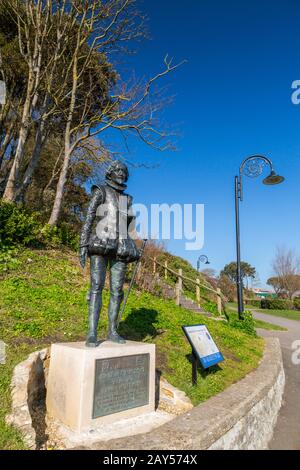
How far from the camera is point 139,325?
6770 millimetres

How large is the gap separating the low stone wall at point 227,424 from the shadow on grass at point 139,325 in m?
2.02

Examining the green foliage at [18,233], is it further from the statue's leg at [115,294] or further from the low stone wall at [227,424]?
the low stone wall at [227,424]

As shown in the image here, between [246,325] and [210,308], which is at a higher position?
[210,308]

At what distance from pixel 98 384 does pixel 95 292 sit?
1.12m

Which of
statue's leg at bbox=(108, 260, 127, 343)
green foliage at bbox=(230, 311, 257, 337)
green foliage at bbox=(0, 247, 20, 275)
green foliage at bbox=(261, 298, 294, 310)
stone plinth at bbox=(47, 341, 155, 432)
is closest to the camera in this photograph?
stone plinth at bbox=(47, 341, 155, 432)

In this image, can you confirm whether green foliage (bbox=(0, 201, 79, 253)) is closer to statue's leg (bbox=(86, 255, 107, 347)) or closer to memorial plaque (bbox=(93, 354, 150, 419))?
statue's leg (bbox=(86, 255, 107, 347))

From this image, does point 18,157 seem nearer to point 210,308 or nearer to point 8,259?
point 8,259

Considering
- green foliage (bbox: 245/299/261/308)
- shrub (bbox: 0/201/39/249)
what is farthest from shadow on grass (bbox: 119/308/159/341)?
green foliage (bbox: 245/299/261/308)

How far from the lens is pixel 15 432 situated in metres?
2.97

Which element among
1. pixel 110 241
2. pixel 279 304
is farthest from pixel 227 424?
pixel 279 304

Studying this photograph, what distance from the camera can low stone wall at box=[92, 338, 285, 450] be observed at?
2848 mm

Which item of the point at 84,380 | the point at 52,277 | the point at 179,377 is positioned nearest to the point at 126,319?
the point at 179,377

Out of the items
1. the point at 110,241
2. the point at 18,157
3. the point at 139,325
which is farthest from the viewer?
the point at 18,157

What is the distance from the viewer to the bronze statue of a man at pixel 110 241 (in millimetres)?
4168
